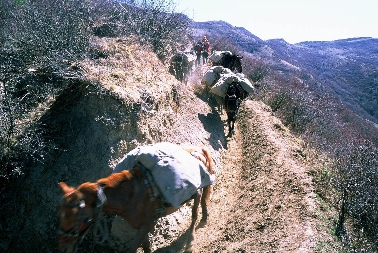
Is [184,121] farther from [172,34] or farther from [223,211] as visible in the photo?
[172,34]

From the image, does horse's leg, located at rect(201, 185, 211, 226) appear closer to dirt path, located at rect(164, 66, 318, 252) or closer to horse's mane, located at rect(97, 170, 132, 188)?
dirt path, located at rect(164, 66, 318, 252)

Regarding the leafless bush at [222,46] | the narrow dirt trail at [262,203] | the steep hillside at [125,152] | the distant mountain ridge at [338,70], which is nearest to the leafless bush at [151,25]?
the steep hillside at [125,152]

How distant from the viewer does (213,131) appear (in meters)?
10.6

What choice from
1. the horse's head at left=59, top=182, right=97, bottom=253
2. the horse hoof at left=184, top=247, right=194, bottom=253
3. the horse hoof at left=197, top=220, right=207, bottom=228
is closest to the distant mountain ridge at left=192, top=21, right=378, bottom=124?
the horse hoof at left=197, top=220, right=207, bottom=228

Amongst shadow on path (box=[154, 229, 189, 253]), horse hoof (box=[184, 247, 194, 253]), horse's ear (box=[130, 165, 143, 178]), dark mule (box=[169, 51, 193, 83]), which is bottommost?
horse hoof (box=[184, 247, 194, 253])

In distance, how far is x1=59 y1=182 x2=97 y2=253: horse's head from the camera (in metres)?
3.30

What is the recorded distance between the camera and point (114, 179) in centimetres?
395

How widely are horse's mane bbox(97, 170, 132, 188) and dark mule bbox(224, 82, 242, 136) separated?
23.7 ft

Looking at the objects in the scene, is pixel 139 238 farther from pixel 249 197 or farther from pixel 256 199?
pixel 249 197

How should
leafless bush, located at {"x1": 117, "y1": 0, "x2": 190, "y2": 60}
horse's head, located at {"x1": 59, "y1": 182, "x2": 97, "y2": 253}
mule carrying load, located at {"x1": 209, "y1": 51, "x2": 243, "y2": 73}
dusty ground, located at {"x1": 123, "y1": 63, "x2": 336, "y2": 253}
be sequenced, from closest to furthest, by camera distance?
horse's head, located at {"x1": 59, "y1": 182, "x2": 97, "y2": 253}
dusty ground, located at {"x1": 123, "y1": 63, "x2": 336, "y2": 253}
leafless bush, located at {"x1": 117, "y1": 0, "x2": 190, "y2": 60}
mule carrying load, located at {"x1": 209, "y1": 51, "x2": 243, "y2": 73}

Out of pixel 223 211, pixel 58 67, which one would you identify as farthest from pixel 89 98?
pixel 223 211

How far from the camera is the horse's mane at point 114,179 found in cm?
383

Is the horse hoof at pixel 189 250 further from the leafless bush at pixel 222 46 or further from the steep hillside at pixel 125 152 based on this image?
the leafless bush at pixel 222 46

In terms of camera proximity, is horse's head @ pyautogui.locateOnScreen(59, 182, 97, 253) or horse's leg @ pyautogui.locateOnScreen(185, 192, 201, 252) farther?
horse's leg @ pyautogui.locateOnScreen(185, 192, 201, 252)
